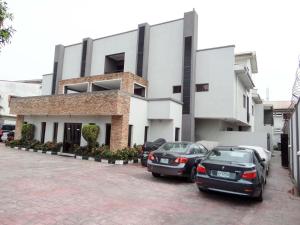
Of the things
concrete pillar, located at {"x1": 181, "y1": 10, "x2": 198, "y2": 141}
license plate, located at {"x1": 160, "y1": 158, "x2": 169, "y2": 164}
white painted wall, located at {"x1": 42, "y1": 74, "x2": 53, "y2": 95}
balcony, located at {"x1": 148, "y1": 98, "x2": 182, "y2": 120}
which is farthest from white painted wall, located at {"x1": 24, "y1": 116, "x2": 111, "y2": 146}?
license plate, located at {"x1": 160, "y1": 158, "x2": 169, "y2": 164}

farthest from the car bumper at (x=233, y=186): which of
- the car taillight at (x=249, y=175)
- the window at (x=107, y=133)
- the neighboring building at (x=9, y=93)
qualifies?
the neighboring building at (x=9, y=93)

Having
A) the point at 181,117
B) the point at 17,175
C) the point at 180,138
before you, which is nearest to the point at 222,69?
the point at 181,117

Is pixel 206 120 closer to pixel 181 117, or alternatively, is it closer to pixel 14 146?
pixel 181 117

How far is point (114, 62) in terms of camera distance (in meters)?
24.1

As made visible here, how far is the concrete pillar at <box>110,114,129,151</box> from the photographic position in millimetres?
14180

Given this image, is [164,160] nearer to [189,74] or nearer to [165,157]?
[165,157]

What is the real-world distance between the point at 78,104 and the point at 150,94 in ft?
21.0

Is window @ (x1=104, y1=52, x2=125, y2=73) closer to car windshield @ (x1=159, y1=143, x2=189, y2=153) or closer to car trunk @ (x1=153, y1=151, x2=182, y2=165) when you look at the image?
car windshield @ (x1=159, y1=143, x2=189, y2=153)

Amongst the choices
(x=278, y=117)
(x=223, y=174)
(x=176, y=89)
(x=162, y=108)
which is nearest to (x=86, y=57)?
(x=176, y=89)

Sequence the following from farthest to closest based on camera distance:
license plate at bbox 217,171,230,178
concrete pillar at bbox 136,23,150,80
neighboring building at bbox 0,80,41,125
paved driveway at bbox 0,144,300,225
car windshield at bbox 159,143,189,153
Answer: neighboring building at bbox 0,80,41,125
concrete pillar at bbox 136,23,150,80
car windshield at bbox 159,143,189,153
license plate at bbox 217,171,230,178
paved driveway at bbox 0,144,300,225

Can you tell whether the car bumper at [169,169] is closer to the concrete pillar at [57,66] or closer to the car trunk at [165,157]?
the car trunk at [165,157]

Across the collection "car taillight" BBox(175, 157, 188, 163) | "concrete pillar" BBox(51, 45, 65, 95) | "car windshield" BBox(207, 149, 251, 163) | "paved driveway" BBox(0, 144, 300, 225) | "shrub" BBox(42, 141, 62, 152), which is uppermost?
"concrete pillar" BBox(51, 45, 65, 95)

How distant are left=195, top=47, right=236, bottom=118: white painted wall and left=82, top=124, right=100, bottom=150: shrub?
7.67m

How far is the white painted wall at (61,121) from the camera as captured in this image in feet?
50.7
